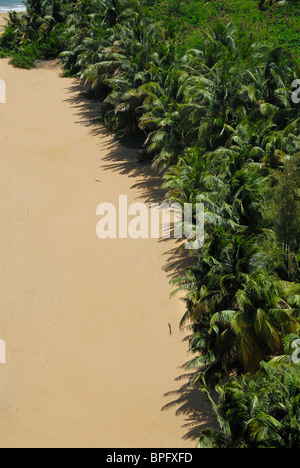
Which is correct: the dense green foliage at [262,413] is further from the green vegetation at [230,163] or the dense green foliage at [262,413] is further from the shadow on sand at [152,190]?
the shadow on sand at [152,190]

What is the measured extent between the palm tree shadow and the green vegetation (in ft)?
2.26

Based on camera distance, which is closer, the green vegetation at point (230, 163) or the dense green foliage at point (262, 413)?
the dense green foliage at point (262, 413)

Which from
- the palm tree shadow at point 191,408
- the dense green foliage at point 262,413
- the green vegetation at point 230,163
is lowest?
the palm tree shadow at point 191,408

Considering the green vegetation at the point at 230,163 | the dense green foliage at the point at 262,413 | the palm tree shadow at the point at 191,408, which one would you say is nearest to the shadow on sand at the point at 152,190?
the palm tree shadow at the point at 191,408

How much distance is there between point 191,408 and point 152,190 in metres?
16.5

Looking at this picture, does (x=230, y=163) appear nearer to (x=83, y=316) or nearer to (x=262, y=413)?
(x=83, y=316)

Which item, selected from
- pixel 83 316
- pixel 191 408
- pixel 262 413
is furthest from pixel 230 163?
pixel 262 413

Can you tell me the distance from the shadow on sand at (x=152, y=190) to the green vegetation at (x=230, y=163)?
0.77 metres

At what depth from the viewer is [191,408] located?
1934 cm

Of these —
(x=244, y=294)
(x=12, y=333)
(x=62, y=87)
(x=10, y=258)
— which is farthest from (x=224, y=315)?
(x=62, y=87)

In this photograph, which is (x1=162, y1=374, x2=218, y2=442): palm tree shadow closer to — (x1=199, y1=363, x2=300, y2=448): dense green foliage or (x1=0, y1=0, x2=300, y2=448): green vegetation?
(x1=0, y1=0, x2=300, y2=448): green vegetation

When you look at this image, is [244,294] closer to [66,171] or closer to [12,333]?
[12,333]

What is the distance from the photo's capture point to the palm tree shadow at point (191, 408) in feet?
61.0
